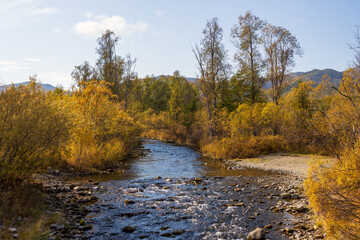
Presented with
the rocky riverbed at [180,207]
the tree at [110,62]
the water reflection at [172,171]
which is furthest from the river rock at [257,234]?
the tree at [110,62]

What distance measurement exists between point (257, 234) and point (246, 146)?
15006mm

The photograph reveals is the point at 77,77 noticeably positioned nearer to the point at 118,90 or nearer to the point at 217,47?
the point at 118,90

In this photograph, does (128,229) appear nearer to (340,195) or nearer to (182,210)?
(182,210)

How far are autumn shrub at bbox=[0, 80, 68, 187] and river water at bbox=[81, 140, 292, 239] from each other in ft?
Answer: 7.69

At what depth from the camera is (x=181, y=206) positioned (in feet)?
29.2

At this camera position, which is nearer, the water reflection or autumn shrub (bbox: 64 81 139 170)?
the water reflection

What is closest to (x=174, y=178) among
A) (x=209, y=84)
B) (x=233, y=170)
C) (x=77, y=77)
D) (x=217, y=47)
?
(x=233, y=170)

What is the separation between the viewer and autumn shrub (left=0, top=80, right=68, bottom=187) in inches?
270

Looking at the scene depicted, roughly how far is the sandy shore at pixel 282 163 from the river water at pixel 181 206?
1525mm

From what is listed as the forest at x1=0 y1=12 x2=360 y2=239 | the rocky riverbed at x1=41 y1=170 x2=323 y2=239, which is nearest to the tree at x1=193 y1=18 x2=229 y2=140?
the forest at x1=0 y1=12 x2=360 y2=239

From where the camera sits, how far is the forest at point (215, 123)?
19.9ft

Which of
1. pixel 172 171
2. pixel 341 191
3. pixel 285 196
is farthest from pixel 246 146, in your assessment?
pixel 341 191

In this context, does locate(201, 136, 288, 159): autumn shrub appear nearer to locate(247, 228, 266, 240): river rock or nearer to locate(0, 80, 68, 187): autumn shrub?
→ locate(247, 228, 266, 240): river rock

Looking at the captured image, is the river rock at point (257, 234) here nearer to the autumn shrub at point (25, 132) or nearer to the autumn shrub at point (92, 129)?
the autumn shrub at point (25, 132)
